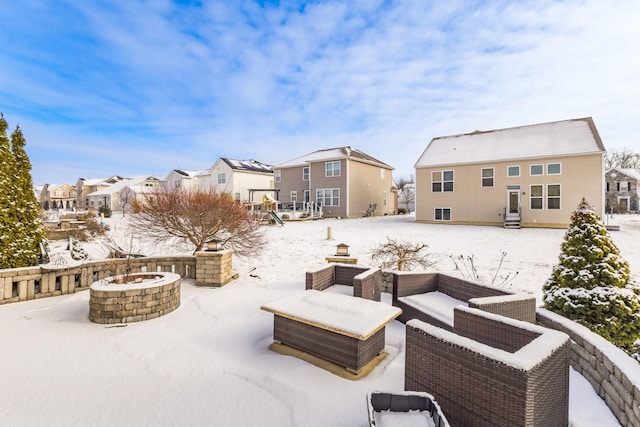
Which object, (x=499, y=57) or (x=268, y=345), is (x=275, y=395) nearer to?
(x=268, y=345)

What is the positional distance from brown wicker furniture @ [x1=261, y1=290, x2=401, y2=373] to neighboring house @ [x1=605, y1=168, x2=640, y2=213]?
4355 cm

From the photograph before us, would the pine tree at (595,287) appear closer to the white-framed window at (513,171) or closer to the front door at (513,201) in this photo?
the front door at (513,201)

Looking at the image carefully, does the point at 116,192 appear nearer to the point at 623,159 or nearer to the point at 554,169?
the point at 554,169

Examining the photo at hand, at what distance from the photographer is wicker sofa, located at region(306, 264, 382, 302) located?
15.2ft

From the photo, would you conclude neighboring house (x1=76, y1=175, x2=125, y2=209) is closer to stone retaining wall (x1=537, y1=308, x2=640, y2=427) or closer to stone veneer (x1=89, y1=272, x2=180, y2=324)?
stone veneer (x1=89, y1=272, x2=180, y2=324)

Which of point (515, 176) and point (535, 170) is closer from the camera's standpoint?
point (535, 170)

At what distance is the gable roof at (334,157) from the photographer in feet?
80.5

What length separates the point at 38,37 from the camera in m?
9.91

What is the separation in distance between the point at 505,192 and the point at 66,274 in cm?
2037

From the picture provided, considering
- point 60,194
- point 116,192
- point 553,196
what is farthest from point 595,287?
point 60,194

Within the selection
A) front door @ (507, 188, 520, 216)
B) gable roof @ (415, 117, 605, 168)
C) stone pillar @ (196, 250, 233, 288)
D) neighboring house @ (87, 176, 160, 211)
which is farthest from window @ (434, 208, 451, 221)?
neighboring house @ (87, 176, 160, 211)

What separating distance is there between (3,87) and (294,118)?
59.5ft

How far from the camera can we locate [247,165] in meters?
32.7

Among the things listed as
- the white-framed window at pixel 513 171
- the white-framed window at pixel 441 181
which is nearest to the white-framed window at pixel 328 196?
the white-framed window at pixel 441 181
